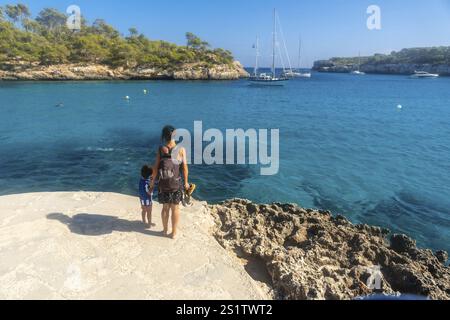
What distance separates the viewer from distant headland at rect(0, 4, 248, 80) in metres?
76.8

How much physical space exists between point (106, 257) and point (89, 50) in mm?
Answer: 93175

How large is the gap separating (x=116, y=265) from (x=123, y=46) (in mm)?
96123

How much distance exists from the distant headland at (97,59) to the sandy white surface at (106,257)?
3123 inches

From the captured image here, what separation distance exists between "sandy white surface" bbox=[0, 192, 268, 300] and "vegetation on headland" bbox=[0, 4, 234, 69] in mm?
85388

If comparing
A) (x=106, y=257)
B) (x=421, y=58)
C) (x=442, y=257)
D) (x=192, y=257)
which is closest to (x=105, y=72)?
(x=106, y=257)

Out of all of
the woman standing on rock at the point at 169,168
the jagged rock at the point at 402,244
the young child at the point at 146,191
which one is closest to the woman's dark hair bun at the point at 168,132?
the woman standing on rock at the point at 169,168

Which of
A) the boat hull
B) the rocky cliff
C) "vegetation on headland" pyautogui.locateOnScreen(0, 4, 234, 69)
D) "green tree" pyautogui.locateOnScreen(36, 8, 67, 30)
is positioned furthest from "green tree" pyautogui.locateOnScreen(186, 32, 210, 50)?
the rocky cliff

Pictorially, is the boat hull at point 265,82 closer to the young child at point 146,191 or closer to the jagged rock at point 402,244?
the jagged rock at point 402,244

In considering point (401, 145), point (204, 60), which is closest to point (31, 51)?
point (204, 60)

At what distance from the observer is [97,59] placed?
290 ft

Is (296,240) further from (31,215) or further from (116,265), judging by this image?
(31,215)

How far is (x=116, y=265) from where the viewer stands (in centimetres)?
585

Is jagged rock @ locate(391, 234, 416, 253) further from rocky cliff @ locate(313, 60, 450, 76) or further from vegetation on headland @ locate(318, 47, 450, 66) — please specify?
vegetation on headland @ locate(318, 47, 450, 66)

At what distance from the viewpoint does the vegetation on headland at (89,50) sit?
79.8m
